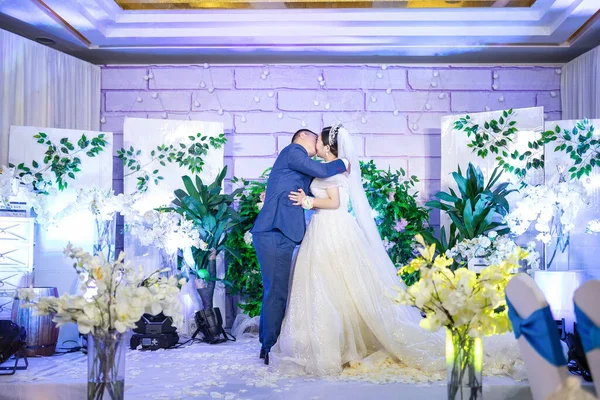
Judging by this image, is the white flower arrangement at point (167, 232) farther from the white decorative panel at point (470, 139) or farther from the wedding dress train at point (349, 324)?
the white decorative panel at point (470, 139)

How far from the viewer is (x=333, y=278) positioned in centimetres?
448

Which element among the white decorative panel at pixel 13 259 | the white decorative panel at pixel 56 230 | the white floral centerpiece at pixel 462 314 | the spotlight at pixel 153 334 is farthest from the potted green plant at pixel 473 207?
the white floral centerpiece at pixel 462 314

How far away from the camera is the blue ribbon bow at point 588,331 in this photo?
76.2 inches

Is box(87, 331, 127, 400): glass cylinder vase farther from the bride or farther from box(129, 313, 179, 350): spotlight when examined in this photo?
box(129, 313, 179, 350): spotlight

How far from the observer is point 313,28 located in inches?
241

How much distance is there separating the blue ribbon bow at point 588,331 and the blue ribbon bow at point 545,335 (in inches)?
4.8

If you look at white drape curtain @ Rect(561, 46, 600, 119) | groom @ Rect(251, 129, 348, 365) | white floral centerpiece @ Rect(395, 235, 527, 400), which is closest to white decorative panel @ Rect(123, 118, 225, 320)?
groom @ Rect(251, 129, 348, 365)

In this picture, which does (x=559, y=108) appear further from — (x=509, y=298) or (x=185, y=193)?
(x=509, y=298)

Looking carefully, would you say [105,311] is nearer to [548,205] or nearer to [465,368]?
[465,368]

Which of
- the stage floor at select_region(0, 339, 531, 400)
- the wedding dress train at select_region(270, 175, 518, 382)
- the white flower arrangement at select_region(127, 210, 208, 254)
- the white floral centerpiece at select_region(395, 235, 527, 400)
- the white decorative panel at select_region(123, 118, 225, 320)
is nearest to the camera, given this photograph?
the white floral centerpiece at select_region(395, 235, 527, 400)

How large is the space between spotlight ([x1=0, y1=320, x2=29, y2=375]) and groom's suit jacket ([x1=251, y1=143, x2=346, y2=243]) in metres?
1.75

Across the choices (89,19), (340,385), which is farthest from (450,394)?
(89,19)

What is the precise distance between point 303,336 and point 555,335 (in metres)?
2.53

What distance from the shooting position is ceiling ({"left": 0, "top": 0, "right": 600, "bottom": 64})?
576cm
